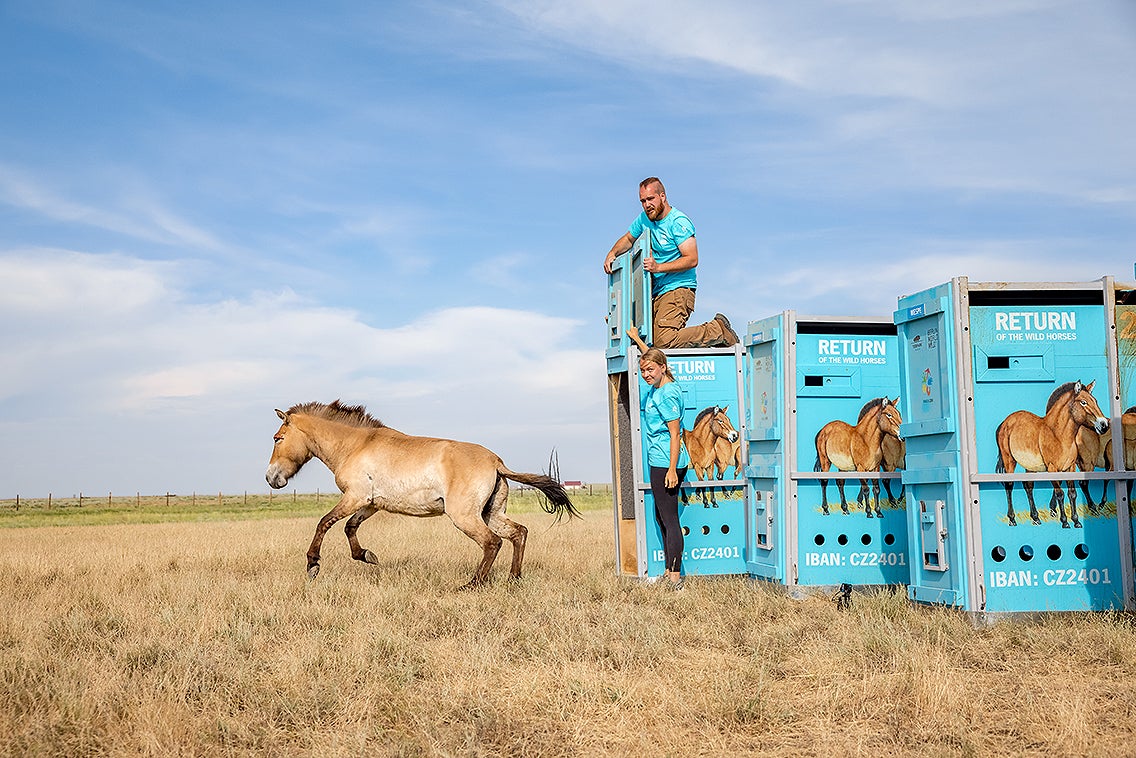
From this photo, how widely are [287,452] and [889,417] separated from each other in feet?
22.9

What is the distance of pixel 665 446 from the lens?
32.5ft

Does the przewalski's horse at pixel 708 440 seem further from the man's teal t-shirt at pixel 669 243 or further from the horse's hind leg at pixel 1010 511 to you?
the horse's hind leg at pixel 1010 511

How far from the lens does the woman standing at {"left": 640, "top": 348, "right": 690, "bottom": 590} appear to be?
32.1ft

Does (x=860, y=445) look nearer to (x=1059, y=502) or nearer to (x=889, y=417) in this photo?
(x=889, y=417)

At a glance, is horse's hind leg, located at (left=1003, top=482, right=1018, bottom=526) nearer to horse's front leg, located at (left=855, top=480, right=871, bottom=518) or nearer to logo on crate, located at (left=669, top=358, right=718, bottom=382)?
horse's front leg, located at (left=855, top=480, right=871, bottom=518)

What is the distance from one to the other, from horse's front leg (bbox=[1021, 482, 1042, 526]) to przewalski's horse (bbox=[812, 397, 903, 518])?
1.78m

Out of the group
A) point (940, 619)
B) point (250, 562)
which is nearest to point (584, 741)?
point (940, 619)

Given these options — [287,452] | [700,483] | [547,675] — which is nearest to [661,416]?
[700,483]

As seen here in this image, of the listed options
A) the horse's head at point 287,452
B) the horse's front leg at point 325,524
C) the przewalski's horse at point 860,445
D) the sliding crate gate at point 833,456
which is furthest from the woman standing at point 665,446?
the horse's head at point 287,452

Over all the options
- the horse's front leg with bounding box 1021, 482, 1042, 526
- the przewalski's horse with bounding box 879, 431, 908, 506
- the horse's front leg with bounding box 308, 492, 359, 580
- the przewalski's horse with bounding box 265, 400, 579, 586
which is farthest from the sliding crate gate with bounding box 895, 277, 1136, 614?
the horse's front leg with bounding box 308, 492, 359, 580

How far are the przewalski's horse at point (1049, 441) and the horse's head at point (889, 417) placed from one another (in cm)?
171

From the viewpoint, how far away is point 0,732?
5.21 metres

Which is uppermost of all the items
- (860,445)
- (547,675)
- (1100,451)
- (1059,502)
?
(860,445)

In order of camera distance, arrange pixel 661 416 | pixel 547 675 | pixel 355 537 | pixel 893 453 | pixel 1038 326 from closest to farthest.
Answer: pixel 547 675, pixel 1038 326, pixel 893 453, pixel 661 416, pixel 355 537
